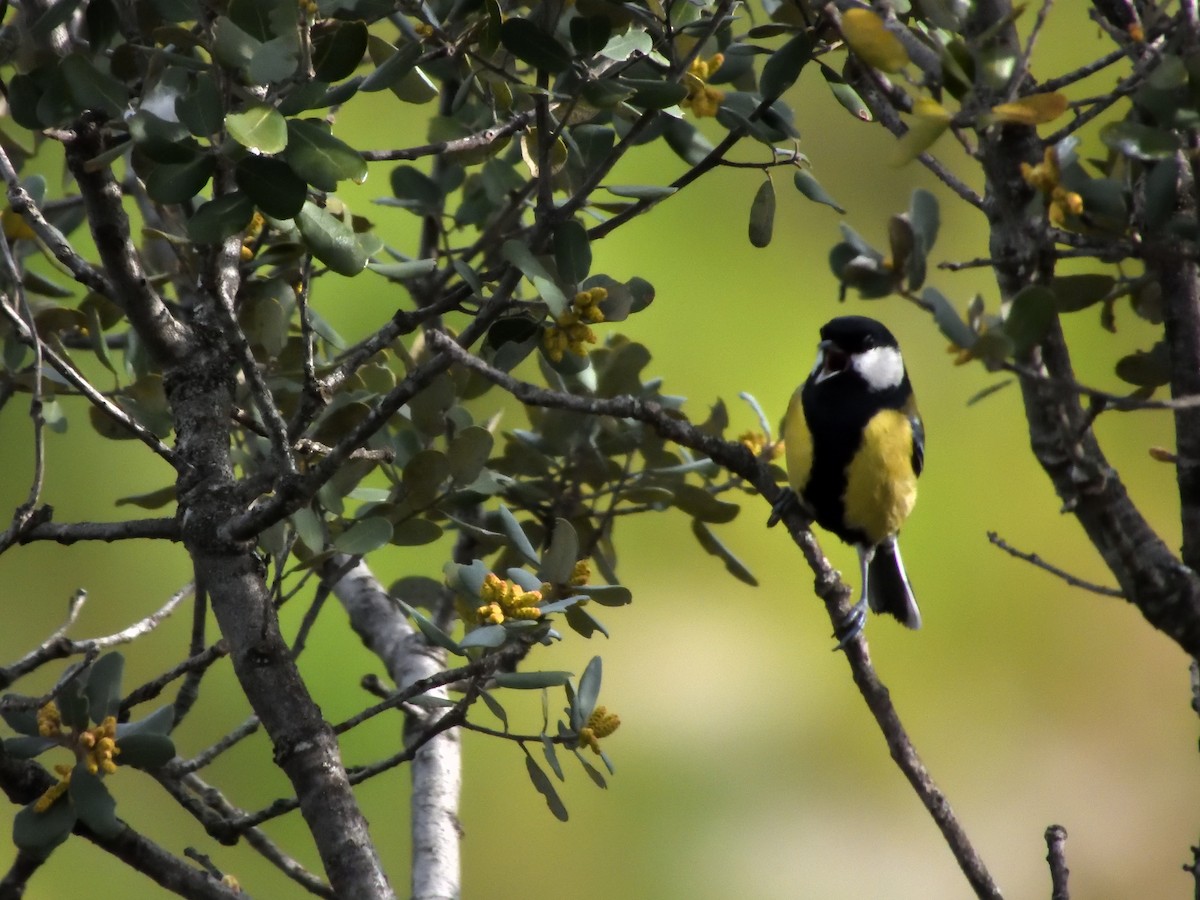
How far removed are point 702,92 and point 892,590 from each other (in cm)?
108

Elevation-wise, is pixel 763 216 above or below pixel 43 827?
above

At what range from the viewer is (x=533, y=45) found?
1.00 metres

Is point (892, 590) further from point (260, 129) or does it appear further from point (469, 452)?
point (260, 129)

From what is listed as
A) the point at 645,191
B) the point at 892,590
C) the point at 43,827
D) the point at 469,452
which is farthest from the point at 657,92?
the point at 892,590

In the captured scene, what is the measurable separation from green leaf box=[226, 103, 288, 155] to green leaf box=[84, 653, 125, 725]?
44 cm

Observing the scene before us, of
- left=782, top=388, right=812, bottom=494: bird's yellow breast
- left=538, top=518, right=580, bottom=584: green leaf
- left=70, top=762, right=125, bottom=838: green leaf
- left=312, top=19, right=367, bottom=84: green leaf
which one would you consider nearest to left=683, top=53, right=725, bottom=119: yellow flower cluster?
Result: left=312, top=19, right=367, bottom=84: green leaf

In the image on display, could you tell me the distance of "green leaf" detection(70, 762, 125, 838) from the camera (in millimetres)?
961

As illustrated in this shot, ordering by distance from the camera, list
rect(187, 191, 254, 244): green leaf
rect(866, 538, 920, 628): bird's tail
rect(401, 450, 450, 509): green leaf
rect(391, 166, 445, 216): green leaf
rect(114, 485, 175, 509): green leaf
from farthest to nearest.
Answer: rect(866, 538, 920, 628): bird's tail, rect(391, 166, 445, 216): green leaf, rect(114, 485, 175, 509): green leaf, rect(401, 450, 450, 509): green leaf, rect(187, 191, 254, 244): green leaf

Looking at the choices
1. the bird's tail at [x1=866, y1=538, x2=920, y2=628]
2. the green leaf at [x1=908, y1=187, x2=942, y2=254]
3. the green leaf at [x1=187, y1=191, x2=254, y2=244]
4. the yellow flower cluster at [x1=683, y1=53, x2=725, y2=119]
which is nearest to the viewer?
the green leaf at [x1=908, y1=187, x2=942, y2=254]

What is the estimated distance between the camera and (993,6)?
0.84m

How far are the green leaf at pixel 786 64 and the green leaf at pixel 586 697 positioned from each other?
1.70 ft

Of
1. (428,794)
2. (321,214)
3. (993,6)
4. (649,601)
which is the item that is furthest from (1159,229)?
(649,601)

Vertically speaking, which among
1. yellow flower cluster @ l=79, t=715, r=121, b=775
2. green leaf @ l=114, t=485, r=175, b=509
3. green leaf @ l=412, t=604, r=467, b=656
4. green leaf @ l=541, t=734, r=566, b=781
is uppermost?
green leaf @ l=114, t=485, r=175, b=509

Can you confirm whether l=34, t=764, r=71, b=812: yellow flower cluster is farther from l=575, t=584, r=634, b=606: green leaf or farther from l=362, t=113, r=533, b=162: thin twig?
l=362, t=113, r=533, b=162: thin twig
